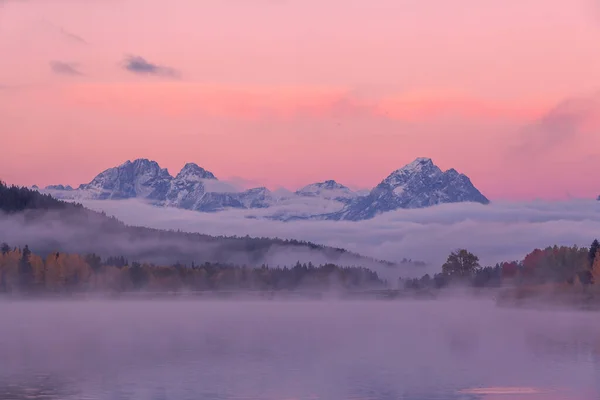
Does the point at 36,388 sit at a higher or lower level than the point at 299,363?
lower

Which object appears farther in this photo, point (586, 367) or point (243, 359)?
point (243, 359)

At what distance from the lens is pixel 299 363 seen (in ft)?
322

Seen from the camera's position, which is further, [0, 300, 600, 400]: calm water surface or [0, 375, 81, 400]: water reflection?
[0, 300, 600, 400]: calm water surface

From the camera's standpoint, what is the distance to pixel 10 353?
106312mm

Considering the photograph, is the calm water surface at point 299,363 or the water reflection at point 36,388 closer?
the water reflection at point 36,388

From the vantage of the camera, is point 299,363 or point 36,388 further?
point 299,363

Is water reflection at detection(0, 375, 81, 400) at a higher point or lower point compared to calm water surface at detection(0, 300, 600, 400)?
lower

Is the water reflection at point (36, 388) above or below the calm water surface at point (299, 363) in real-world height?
below

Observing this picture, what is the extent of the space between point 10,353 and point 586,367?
52.2m

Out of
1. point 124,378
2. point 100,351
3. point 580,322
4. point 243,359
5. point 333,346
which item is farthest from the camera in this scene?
point 580,322

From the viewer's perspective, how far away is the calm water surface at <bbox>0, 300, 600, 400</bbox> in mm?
74812

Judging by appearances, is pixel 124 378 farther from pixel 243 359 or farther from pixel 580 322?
pixel 580 322

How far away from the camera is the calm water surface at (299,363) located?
74.8 m

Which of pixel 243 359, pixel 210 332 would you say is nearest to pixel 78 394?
pixel 243 359
